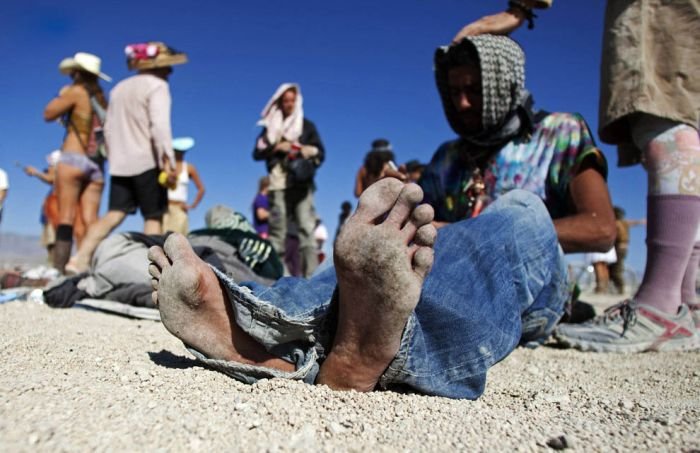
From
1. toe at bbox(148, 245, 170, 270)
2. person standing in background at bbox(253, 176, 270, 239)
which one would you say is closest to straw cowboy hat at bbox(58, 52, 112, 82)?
person standing in background at bbox(253, 176, 270, 239)

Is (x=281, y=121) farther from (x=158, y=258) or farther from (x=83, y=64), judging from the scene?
(x=158, y=258)

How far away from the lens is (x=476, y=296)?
3.53 ft

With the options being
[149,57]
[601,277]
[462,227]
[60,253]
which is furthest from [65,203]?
[601,277]

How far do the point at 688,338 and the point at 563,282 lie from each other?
2.53 feet

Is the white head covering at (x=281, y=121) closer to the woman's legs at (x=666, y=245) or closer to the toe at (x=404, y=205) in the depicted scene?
the woman's legs at (x=666, y=245)

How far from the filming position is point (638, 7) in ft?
6.07

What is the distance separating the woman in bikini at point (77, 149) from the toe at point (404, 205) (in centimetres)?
388

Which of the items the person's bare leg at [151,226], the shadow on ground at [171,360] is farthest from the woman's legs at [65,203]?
the shadow on ground at [171,360]

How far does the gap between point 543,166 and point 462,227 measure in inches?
36.9

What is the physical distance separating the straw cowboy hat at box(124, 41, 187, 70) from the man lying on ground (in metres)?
3.27

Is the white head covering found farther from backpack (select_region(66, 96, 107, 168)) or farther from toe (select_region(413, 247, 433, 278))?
toe (select_region(413, 247, 433, 278))

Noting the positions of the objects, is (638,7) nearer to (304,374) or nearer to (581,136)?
(581,136)

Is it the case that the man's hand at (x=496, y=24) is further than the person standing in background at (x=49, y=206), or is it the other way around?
the person standing in background at (x=49, y=206)

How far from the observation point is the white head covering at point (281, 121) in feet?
15.8
